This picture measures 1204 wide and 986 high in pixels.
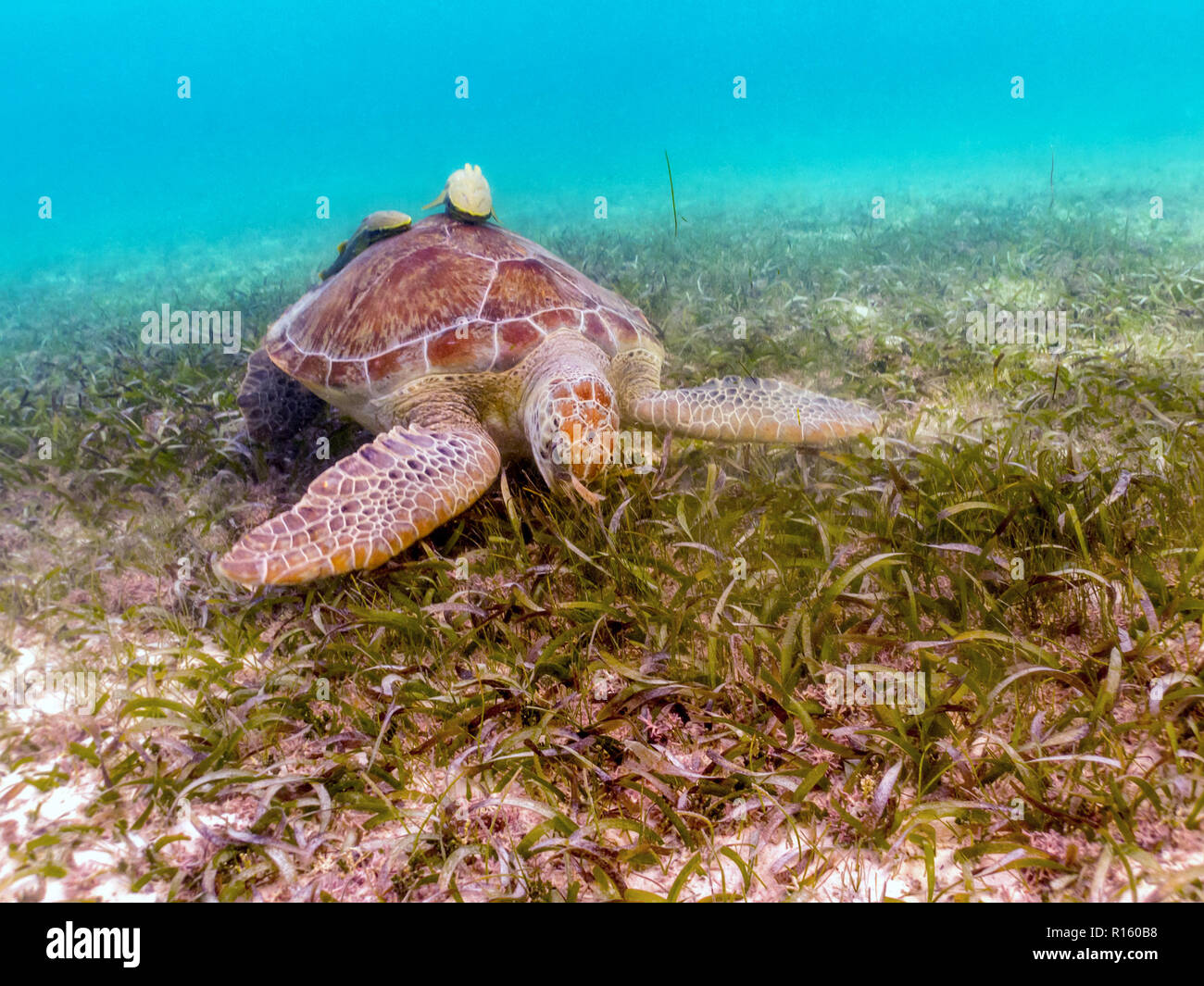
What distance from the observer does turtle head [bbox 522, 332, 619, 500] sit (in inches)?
110

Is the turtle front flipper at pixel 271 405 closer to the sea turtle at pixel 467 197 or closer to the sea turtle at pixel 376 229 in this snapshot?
the sea turtle at pixel 376 229

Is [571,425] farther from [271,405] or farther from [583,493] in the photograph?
[271,405]

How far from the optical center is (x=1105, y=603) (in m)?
1.96

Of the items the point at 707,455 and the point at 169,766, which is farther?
the point at 707,455

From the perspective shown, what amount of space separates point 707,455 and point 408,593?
1.64m

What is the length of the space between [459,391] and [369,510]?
1.05 m

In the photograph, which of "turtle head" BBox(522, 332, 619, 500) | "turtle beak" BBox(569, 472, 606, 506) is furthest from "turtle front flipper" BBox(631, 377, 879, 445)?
"turtle beak" BBox(569, 472, 606, 506)

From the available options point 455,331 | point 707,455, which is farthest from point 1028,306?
point 455,331

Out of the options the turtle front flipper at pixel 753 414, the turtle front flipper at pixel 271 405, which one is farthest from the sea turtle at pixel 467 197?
the turtle front flipper at pixel 753 414

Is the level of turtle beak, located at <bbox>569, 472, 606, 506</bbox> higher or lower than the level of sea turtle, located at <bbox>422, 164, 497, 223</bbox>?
lower

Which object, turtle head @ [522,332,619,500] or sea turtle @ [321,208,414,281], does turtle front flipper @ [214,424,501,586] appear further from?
sea turtle @ [321,208,414,281]

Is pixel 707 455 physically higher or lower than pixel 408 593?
higher
